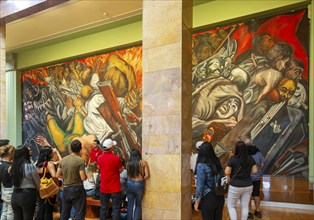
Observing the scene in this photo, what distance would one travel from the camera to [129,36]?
36.3 ft

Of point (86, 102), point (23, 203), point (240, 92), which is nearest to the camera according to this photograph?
point (23, 203)

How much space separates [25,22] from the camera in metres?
11.2

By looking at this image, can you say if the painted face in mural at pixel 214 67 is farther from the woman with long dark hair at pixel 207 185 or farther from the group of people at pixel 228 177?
the woman with long dark hair at pixel 207 185

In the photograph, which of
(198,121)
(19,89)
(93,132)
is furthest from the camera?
(19,89)

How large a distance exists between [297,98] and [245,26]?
2474 millimetres

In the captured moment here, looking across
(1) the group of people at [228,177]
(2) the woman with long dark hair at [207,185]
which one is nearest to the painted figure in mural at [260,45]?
(1) the group of people at [228,177]

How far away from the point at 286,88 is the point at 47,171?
6011 mm

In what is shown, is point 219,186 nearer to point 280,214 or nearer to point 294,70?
point 280,214

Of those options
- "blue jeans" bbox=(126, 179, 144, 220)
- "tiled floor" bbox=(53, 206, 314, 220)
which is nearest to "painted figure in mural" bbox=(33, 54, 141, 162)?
"tiled floor" bbox=(53, 206, 314, 220)

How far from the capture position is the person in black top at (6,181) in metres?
4.83

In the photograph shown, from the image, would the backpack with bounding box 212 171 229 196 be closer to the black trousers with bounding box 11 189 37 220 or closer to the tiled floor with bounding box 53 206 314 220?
the tiled floor with bounding box 53 206 314 220

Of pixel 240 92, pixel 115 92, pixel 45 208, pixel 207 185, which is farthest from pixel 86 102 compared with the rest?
pixel 207 185

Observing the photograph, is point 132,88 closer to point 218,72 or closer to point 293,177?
point 218,72

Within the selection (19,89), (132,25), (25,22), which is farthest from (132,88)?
(19,89)
